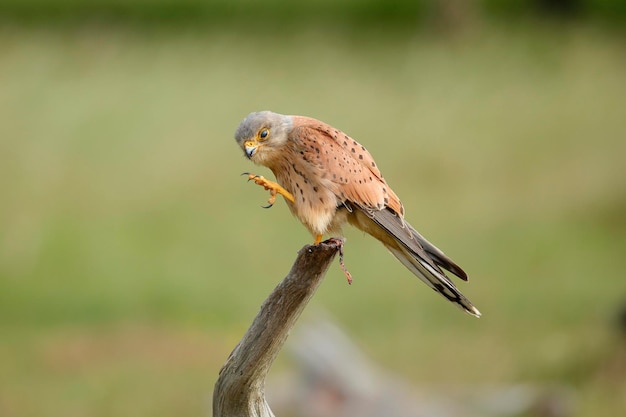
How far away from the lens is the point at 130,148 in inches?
331

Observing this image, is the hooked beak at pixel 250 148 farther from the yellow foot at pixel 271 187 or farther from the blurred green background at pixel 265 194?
the blurred green background at pixel 265 194

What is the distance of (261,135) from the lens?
9.21ft

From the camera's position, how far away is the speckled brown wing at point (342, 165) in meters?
2.82

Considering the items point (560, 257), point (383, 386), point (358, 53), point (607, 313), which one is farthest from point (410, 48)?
point (383, 386)

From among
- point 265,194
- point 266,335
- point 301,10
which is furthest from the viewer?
point 301,10

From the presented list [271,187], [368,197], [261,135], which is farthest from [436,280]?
[261,135]

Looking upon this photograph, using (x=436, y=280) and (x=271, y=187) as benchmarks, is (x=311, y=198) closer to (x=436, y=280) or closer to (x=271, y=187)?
(x=271, y=187)

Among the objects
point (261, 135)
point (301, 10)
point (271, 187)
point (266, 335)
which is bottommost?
point (266, 335)

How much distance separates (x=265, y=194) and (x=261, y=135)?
531cm

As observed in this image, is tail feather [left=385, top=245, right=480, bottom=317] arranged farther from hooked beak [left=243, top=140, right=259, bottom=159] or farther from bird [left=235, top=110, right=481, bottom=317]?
hooked beak [left=243, top=140, right=259, bottom=159]

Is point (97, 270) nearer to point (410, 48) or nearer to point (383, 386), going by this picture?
point (383, 386)

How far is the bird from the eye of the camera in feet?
9.19

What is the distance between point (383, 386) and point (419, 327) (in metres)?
1.26

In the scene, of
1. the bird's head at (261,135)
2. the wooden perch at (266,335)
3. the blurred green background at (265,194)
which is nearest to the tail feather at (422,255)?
the wooden perch at (266,335)
